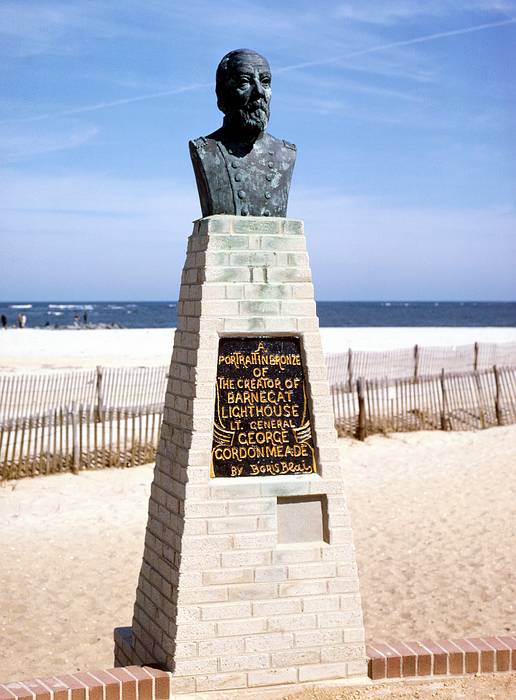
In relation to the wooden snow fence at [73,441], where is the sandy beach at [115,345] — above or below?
above

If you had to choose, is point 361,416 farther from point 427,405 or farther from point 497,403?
point 497,403

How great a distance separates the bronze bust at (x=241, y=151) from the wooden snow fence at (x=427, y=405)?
993 centimetres

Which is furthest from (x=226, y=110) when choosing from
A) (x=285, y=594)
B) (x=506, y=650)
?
(x=506, y=650)

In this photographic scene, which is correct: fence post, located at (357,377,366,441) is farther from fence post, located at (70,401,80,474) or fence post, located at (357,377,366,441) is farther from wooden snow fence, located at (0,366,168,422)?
fence post, located at (70,401,80,474)

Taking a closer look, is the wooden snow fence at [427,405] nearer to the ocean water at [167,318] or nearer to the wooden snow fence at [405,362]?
the wooden snow fence at [405,362]

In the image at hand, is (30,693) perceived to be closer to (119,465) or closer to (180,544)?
(180,544)

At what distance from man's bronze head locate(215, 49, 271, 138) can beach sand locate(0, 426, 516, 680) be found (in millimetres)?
4703

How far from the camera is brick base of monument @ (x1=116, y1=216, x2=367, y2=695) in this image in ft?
18.3

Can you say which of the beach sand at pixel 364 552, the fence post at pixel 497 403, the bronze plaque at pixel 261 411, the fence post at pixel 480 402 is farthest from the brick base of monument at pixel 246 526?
the fence post at pixel 497 403

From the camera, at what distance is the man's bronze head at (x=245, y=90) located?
5801mm

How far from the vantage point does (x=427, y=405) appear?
1706 cm

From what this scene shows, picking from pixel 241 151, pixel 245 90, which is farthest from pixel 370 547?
pixel 245 90

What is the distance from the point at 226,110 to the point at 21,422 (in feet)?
26.7

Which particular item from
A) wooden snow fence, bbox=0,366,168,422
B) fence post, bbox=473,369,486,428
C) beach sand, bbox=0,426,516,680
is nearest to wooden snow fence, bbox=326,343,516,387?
fence post, bbox=473,369,486,428
